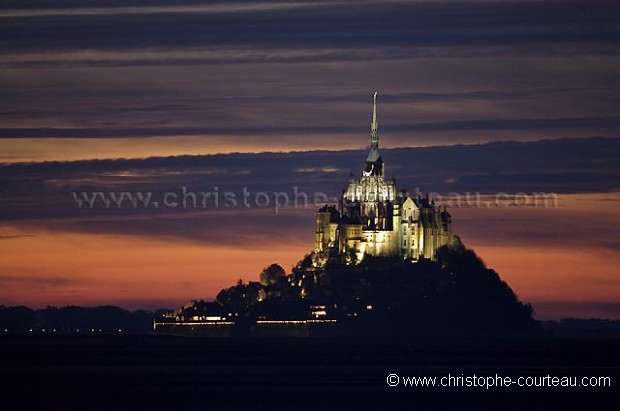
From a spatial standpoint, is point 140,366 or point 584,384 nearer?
point 584,384

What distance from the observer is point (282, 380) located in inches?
4953

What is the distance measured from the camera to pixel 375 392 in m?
110

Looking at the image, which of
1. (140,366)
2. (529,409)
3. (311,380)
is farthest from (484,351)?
(529,409)

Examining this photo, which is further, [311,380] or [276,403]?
[311,380]

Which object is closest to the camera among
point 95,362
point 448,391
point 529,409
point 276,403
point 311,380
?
point 529,409

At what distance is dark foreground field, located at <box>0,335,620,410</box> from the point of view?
10025 cm

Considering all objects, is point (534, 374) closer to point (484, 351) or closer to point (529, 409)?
point (529, 409)

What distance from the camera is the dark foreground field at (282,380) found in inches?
3947

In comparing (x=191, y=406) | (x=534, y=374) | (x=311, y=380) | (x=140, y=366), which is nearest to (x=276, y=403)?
(x=191, y=406)

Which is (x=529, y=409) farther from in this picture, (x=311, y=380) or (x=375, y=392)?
(x=311, y=380)

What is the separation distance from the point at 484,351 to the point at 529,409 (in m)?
102

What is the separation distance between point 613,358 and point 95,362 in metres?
54.0

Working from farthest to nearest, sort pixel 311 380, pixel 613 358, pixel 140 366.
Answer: pixel 613 358, pixel 140 366, pixel 311 380

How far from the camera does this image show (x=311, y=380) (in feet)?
414
